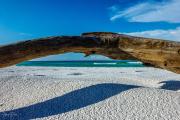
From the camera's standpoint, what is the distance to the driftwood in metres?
4.68

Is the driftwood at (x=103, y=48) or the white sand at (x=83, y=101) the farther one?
the white sand at (x=83, y=101)

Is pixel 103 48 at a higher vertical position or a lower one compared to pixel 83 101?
higher

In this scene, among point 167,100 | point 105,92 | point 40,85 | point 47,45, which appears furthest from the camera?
point 40,85

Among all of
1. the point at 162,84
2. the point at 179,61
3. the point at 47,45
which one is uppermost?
the point at 47,45

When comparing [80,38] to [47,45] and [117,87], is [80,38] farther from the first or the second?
[117,87]

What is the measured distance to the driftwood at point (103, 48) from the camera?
15.3 ft

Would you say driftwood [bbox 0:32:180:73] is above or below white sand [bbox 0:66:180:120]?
above

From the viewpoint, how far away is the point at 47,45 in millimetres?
4738

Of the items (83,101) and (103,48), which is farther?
(83,101)

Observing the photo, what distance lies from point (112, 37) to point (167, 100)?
158 centimetres

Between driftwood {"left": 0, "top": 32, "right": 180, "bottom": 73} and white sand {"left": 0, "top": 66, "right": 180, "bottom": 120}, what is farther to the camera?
white sand {"left": 0, "top": 66, "right": 180, "bottom": 120}

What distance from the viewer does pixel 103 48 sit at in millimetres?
5031

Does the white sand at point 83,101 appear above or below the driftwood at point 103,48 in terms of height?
below

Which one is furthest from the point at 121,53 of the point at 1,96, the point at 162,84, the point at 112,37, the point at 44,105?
the point at 162,84
